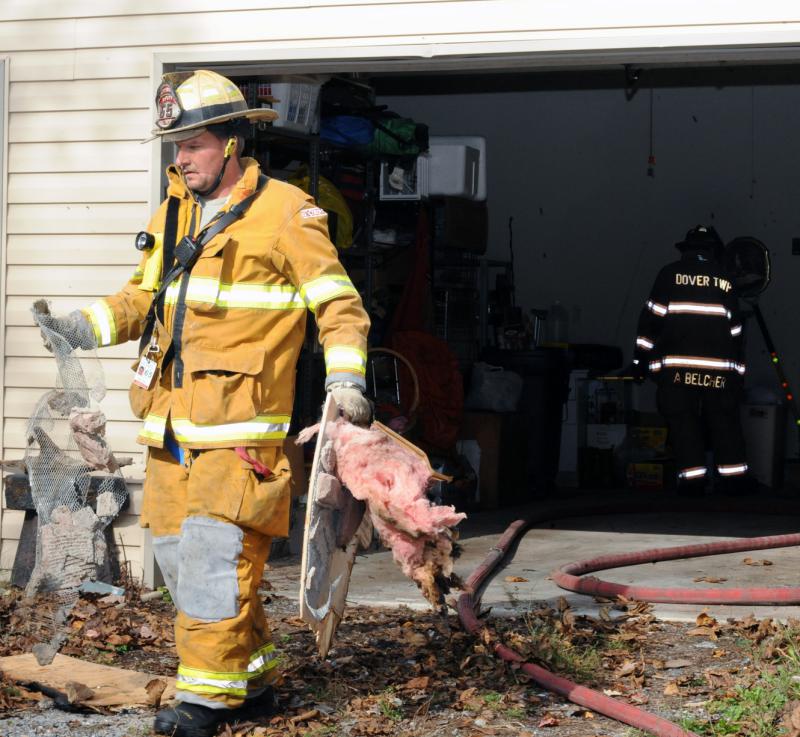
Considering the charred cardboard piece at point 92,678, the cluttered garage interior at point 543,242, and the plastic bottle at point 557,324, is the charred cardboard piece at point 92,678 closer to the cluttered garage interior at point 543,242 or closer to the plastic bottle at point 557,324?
the cluttered garage interior at point 543,242

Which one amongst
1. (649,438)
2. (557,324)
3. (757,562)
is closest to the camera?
(757,562)

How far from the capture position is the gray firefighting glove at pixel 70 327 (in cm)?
477

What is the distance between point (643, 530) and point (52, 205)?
15.1 feet

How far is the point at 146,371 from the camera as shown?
15.1 ft

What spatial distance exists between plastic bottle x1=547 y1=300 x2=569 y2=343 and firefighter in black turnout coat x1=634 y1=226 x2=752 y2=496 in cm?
303

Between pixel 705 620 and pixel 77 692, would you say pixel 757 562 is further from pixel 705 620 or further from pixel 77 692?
pixel 77 692

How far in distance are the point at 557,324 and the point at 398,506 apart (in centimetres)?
985

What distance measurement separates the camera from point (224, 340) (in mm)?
4469

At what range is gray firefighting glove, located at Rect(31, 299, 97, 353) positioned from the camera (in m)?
4.77

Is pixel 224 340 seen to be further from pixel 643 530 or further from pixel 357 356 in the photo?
pixel 643 530

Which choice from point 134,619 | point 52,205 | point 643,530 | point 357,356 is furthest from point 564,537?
point 357,356

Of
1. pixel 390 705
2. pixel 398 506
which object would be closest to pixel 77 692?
pixel 390 705

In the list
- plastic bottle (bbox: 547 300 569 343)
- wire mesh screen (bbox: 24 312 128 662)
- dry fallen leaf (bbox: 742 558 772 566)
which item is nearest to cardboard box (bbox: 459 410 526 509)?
dry fallen leaf (bbox: 742 558 772 566)

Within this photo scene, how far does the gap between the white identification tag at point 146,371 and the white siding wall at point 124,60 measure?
7.98 ft
